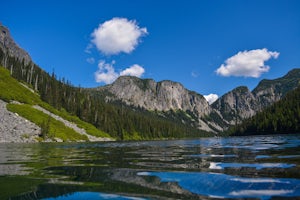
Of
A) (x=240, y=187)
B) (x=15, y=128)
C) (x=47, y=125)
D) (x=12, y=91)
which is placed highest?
(x=12, y=91)

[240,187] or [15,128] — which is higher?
[15,128]

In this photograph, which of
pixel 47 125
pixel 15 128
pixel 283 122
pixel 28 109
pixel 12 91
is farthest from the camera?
pixel 283 122

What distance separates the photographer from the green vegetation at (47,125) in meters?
101

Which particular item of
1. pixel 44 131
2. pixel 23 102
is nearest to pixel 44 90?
pixel 23 102

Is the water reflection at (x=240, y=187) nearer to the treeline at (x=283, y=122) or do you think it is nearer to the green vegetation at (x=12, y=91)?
the green vegetation at (x=12, y=91)

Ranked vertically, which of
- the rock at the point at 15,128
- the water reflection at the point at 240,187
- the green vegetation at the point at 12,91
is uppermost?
the green vegetation at the point at 12,91

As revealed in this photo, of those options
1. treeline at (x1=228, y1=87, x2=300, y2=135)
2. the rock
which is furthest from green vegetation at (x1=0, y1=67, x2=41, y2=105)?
treeline at (x1=228, y1=87, x2=300, y2=135)

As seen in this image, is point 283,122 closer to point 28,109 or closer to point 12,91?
point 28,109

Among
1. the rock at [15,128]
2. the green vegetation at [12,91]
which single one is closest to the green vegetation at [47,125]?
the rock at [15,128]

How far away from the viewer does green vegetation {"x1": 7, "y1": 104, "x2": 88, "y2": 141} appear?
101 m

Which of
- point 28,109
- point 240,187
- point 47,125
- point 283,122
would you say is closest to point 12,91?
point 28,109

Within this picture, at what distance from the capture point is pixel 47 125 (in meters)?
100

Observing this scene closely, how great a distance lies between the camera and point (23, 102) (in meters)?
128

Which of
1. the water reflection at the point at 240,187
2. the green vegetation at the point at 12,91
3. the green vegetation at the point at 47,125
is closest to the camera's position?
the water reflection at the point at 240,187
